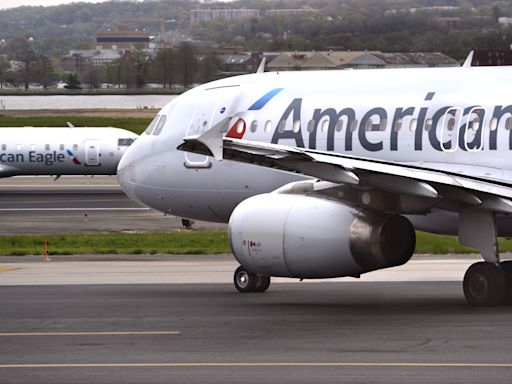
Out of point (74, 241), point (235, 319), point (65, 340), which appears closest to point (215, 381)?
point (65, 340)

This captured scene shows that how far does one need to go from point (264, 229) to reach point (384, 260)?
6.50 feet

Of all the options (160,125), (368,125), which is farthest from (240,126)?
(368,125)

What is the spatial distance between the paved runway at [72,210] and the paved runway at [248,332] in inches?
658

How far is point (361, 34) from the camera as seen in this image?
7031 centimetres

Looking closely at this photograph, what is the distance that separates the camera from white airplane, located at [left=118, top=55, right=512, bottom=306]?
20375mm

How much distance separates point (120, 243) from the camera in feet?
127

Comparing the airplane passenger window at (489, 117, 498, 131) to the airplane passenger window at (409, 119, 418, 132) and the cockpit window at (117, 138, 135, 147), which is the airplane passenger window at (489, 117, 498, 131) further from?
the cockpit window at (117, 138, 135, 147)

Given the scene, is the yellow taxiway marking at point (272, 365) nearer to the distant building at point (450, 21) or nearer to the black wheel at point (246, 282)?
the black wheel at point (246, 282)

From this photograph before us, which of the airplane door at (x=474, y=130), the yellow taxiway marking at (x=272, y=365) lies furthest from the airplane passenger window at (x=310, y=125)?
the yellow taxiway marking at (x=272, y=365)

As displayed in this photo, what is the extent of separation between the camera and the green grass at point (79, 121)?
100994mm

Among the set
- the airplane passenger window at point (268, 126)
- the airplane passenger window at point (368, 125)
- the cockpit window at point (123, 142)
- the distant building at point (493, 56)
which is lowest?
the cockpit window at point (123, 142)

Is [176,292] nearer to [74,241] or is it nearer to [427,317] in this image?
[427,317]

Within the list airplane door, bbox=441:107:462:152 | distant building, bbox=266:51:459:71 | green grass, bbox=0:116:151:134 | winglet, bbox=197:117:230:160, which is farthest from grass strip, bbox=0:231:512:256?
green grass, bbox=0:116:151:134

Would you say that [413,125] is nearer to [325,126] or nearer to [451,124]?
[451,124]
